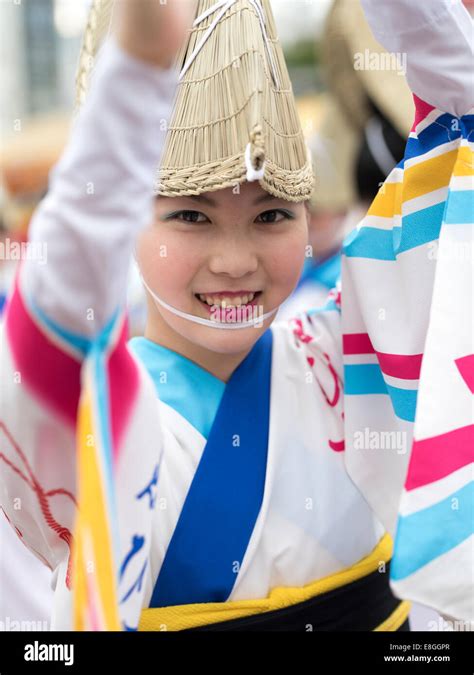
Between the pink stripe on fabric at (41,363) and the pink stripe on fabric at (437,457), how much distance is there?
0.49 meters

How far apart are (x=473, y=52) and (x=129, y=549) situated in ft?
2.91

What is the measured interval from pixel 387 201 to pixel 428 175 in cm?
11

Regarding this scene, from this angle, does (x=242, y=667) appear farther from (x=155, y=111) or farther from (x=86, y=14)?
(x=86, y=14)

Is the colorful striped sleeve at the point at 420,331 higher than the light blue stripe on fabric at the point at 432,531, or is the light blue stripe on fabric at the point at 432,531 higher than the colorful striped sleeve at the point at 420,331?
the colorful striped sleeve at the point at 420,331

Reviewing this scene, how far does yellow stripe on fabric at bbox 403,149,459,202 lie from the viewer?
4.78 feet

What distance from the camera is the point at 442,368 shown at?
1.30 meters

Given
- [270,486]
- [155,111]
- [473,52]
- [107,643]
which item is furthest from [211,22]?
[107,643]

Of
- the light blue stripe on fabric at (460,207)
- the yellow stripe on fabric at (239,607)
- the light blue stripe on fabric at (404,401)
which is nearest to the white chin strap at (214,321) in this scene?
the light blue stripe on fabric at (404,401)

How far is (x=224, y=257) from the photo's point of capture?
1446 mm

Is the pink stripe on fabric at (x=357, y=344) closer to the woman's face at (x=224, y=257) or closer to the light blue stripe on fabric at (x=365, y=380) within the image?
the light blue stripe on fabric at (x=365, y=380)

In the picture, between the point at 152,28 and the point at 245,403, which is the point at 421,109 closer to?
the point at 245,403

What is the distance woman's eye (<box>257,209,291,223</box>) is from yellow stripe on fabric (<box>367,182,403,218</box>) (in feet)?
0.57

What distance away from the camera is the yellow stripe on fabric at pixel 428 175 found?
57.4 inches

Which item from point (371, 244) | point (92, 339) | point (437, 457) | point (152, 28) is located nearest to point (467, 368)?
point (437, 457)
